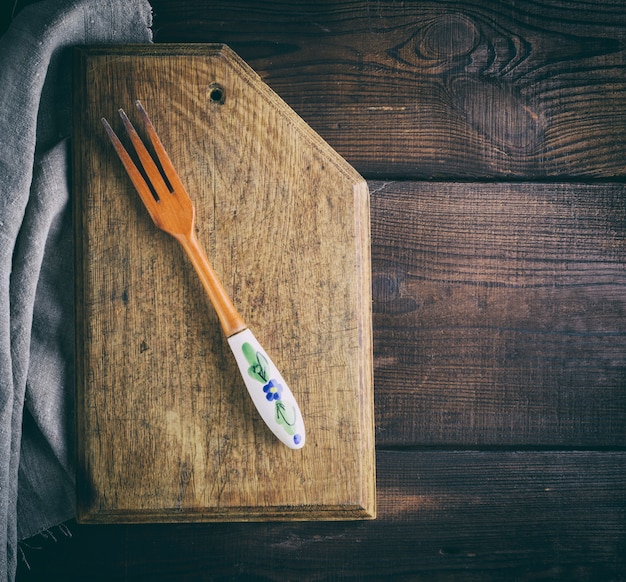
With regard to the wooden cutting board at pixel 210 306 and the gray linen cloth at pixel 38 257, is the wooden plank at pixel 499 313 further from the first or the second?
the gray linen cloth at pixel 38 257

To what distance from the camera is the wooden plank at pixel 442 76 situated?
0.42 meters

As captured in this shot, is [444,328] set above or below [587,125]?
below

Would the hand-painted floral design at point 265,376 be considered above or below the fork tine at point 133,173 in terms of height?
below

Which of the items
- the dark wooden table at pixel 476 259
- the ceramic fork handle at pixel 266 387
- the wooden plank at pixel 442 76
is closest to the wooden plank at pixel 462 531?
the dark wooden table at pixel 476 259

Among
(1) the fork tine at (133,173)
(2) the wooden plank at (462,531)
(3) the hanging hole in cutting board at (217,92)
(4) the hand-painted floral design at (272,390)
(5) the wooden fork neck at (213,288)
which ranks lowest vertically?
(2) the wooden plank at (462,531)

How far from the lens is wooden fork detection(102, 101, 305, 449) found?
1.16 ft

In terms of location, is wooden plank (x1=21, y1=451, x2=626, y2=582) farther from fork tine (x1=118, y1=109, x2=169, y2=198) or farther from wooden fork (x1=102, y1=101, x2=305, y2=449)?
fork tine (x1=118, y1=109, x2=169, y2=198)

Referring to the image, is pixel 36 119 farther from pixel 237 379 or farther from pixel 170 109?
pixel 237 379

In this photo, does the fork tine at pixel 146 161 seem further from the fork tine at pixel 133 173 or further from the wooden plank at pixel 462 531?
the wooden plank at pixel 462 531

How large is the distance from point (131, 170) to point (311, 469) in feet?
0.83

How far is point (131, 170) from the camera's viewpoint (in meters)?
0.36

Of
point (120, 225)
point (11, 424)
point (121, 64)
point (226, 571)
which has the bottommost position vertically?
point (226, 571)

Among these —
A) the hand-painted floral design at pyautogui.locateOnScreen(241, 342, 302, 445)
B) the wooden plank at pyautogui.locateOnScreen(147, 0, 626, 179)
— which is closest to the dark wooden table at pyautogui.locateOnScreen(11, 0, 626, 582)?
the wooden plank at pyautogui.locateOnScreen(147, 0, 626, 179)

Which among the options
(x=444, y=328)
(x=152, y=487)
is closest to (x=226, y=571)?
(x=152, y=487)
